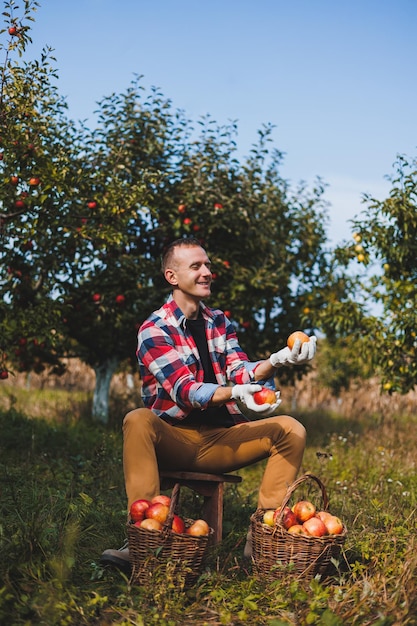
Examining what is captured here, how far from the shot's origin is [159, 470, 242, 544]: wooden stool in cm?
404

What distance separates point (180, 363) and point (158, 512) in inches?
35.3

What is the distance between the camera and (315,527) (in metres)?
3.54

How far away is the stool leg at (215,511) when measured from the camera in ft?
13.3

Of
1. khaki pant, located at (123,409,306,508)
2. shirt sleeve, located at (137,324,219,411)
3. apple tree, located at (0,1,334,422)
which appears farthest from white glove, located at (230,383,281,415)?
apple tree, located at (0,1,334,422)

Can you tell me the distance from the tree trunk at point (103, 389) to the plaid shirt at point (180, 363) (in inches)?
204

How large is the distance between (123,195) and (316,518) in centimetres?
506

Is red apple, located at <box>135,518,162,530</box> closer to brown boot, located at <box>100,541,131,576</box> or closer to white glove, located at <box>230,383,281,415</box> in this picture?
brown boot, located at <box>100,541,131,576</box>

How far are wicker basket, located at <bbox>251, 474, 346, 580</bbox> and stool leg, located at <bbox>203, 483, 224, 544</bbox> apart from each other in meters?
0.49

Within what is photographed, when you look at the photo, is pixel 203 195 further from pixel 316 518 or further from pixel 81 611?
pixel 81 611

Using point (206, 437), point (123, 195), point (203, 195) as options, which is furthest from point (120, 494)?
point (203, 195)

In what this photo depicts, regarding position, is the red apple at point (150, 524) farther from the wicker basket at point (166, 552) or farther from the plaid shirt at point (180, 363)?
the plaid shirt at point (180, 363)

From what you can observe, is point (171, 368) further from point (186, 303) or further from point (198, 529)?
point (198, 529)

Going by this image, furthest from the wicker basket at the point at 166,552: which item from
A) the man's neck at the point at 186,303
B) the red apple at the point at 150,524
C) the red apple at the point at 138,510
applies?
the man's neck at the point at 186,303

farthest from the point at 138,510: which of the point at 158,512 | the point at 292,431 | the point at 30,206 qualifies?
the point at 30,206
